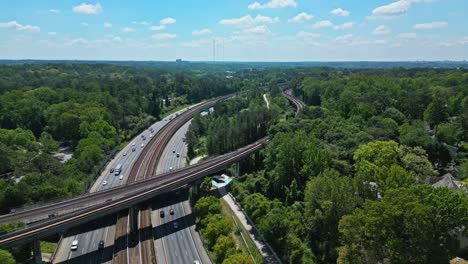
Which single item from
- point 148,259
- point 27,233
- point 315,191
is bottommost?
point 148,259

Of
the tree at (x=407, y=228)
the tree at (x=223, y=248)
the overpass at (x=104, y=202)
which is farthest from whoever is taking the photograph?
the tree at (x=223, y=248)

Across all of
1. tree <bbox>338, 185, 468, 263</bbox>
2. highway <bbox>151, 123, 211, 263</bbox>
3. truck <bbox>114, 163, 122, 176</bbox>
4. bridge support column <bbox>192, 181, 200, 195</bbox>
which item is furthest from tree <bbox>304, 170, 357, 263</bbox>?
truck <bbox>114, 163, 122, 176</bbox>

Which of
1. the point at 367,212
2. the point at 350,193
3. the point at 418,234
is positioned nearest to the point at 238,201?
the point at 350,193

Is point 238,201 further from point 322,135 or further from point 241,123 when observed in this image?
point 241,123

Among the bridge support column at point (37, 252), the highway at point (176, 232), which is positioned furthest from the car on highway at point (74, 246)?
the highway at point (176, 232)

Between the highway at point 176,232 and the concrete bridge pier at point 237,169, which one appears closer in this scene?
the highway at point 176,232

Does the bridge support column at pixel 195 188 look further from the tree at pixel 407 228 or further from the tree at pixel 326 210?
the tree at pixel 407 228
